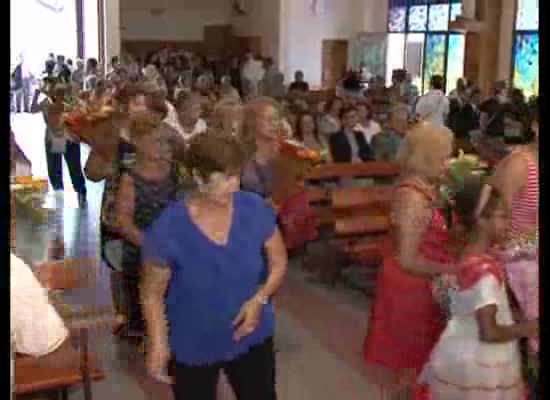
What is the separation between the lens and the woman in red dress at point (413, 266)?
2838 mm

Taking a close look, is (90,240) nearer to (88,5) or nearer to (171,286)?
(171,286)

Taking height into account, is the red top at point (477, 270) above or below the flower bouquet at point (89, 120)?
below

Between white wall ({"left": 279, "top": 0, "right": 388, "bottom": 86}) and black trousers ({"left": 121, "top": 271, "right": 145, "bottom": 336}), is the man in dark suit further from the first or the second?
white wall ({"left": 279, "top": 0, "right": 388, "bottom": 86})

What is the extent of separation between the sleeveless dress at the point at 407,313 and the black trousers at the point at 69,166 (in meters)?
4.85

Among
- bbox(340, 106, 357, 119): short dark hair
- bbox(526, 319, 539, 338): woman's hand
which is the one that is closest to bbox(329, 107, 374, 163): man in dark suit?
bbox(340, 106, 357, 119): short dark hair

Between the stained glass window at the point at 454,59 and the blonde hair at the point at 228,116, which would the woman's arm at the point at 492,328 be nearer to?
the blonde hair at the point at 228,116

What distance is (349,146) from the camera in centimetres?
666

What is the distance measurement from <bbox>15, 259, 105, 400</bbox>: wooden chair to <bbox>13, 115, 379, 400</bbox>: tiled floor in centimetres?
9

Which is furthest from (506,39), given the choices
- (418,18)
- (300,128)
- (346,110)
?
(300,128)

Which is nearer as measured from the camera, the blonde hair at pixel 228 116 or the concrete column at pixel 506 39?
the blonde hair at pixel 228 116

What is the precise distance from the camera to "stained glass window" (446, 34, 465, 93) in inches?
552

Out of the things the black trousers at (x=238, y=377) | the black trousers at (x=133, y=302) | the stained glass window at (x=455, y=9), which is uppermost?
the stained glass window at (x=455, y=9)

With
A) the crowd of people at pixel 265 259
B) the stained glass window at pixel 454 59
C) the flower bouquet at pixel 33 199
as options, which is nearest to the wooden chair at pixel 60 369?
the flower bouquet at pixel 33 199

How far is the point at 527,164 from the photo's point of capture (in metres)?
2.91
